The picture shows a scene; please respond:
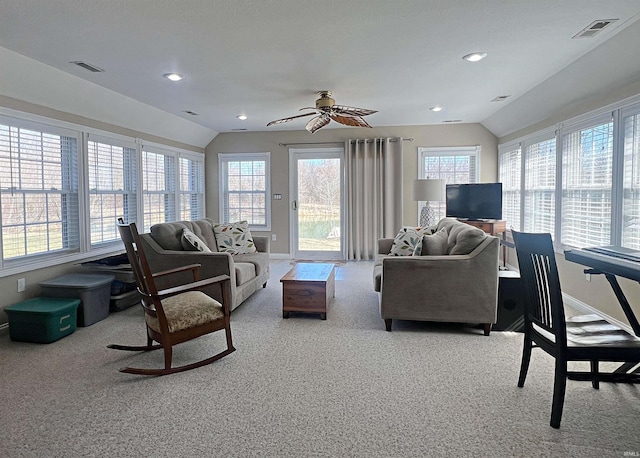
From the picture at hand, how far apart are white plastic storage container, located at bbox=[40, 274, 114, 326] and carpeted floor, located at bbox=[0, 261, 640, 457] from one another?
0.33 metres

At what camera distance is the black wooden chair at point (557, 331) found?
6.33 feet

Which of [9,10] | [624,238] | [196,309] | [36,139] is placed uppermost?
[9,10]

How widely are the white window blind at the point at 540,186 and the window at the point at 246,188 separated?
434cm

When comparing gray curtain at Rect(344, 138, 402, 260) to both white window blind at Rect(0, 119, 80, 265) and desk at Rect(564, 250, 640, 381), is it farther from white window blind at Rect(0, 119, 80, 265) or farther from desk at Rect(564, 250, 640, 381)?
desk at Rect(564, 250, 640, 381)

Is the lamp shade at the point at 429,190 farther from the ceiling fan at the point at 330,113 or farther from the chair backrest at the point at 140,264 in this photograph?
the chair backrest at the point at 140,264

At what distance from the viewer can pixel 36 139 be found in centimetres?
386

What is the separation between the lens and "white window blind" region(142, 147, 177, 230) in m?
5.73

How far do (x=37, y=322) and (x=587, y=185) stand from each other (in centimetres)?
532

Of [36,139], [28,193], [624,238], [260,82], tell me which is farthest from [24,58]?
[624,238]

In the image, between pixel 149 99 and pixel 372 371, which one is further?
pixel 149 99

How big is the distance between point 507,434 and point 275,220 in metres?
5.80

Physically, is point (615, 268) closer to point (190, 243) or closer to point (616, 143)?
point (616, 143)

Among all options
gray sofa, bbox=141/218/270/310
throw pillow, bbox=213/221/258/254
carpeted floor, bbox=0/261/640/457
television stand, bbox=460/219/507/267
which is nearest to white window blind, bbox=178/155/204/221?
throw pillow, bbox=213/221/258/254

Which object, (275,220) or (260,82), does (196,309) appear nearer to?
(260,82)
